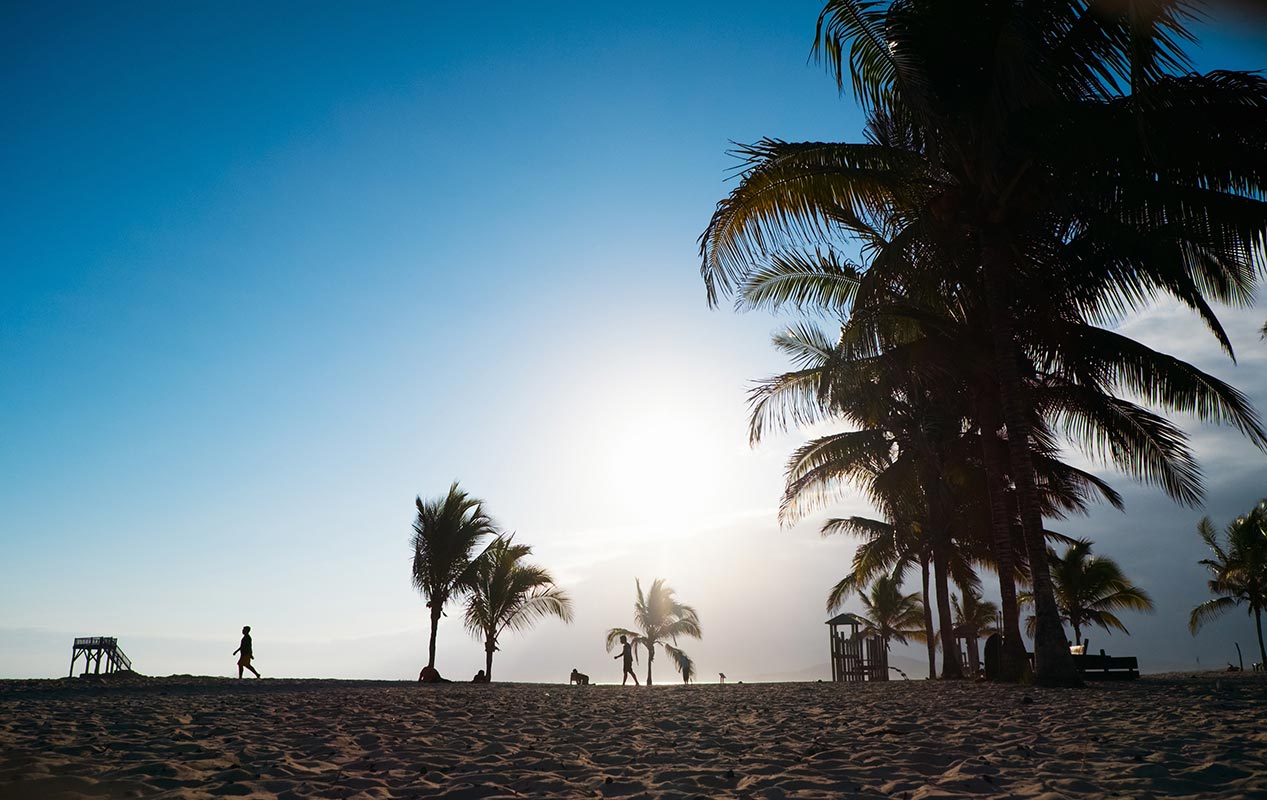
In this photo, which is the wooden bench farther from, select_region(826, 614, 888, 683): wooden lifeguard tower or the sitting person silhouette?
the sitting person silhouette

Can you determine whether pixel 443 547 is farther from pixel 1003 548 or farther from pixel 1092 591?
pixel 1092 591

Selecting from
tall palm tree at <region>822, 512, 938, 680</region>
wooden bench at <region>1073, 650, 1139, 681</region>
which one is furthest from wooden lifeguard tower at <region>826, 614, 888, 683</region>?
wooden bench at <region>1073, 650, 1139, 681</region>

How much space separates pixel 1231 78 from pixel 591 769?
12.1 meters

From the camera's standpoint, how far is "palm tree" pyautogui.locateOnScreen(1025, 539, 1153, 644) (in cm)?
3372

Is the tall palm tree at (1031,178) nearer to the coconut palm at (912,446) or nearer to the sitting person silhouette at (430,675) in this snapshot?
the coconut palm at (912,446)

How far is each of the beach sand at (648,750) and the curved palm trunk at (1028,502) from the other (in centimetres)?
193

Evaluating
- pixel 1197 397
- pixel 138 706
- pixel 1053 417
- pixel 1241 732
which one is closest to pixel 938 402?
pixel 1053 417

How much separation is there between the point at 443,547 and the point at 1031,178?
768 inches

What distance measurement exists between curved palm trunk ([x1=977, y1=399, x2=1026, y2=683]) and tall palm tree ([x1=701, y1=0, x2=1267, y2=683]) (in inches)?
71.9

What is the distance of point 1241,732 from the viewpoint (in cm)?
563

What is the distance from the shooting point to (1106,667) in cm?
1402

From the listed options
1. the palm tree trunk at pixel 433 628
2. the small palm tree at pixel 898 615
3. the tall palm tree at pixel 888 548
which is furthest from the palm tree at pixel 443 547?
the small palm tree at pixel 898 615

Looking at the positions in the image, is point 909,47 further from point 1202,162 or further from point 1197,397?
point 1197,397

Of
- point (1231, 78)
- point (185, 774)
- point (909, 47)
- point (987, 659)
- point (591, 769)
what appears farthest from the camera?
point (987, 659)
